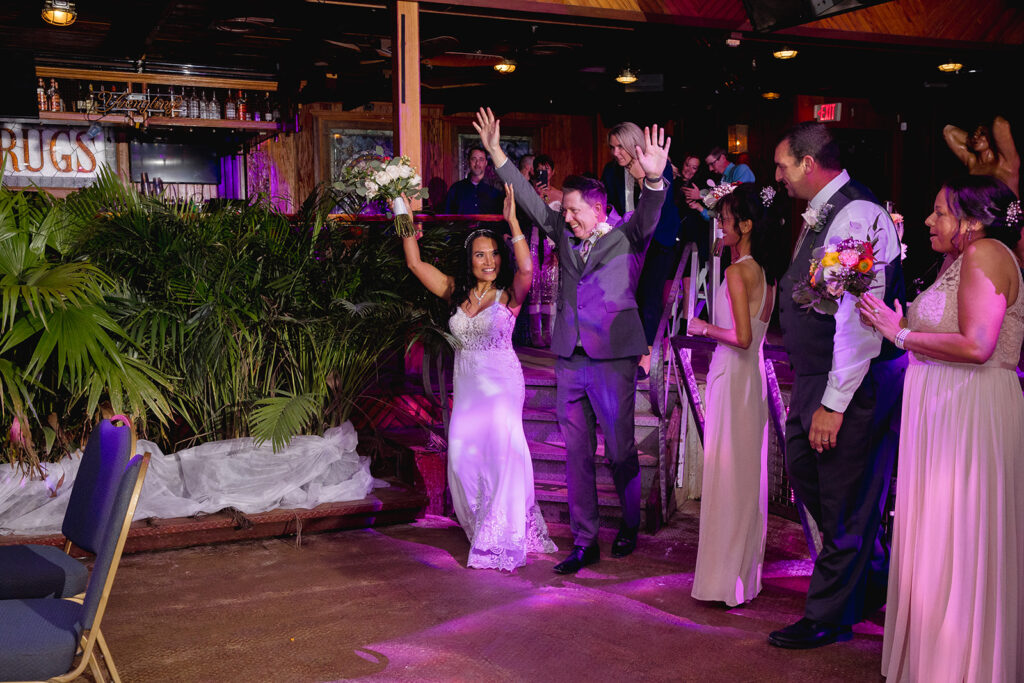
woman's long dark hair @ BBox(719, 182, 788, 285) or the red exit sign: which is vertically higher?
the red exit sign

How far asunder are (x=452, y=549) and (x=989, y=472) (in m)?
2.78

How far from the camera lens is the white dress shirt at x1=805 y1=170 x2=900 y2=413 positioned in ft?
10.5

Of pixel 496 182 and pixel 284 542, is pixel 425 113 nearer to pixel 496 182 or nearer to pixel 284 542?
pixel 496 182

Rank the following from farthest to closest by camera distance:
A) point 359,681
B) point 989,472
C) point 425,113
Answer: point 425,113, point 359,681, point 989,472

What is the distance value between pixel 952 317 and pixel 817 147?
840 millimetres

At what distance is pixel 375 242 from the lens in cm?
545

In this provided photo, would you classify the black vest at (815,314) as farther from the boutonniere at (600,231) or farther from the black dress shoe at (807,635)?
the boutonniere at (600,231)

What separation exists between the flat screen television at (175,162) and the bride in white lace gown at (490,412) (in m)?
7.02

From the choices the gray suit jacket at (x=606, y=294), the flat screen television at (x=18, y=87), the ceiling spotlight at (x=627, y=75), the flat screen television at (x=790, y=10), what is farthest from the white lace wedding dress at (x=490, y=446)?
the flat screen television at (x=18, y=87)

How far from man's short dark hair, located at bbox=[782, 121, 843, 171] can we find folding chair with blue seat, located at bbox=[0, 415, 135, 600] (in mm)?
2546

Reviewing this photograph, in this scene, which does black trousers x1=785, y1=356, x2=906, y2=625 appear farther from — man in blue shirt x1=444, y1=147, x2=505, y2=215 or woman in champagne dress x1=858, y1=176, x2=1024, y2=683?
man in blue shirt x1=444, y1=147, x2=505, y2=215

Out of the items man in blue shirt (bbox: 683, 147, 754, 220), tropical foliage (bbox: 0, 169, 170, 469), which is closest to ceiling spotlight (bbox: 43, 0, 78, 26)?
tropical foliage (bbox: 0, 169, 170, 469)

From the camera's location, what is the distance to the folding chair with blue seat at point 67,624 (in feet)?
7.82

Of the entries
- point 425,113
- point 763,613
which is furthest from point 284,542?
point 425,113
